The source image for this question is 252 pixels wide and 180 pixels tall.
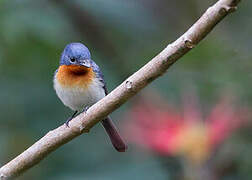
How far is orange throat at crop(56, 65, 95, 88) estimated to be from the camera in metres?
4.29

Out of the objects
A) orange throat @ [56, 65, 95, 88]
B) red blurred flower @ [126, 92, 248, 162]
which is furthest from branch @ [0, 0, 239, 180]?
orange throat @ [56, 65, 95, 88]

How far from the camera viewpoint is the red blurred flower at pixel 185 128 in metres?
3.79

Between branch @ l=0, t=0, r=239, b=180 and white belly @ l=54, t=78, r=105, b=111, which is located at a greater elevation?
white belly @ l=54, t=78, r=105, b=111

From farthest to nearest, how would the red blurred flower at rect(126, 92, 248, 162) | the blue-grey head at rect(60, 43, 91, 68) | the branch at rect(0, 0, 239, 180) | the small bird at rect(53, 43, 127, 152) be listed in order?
1. the small bird at rect(53, 43, 127, 152)
2. the blue-grey head at rect(60, 43, 91, 68)
3. the red blurred flower at rect(126, 92, 248, 162)
4. the branch at rect(0, 0, 239, 180)

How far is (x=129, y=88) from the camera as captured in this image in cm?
271

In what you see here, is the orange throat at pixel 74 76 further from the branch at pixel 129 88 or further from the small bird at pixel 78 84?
the branch at pixel 129 88

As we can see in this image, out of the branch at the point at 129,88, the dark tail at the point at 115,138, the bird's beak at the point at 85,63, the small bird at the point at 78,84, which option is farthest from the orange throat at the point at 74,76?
the branch at the point at 129,88

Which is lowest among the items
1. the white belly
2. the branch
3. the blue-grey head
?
the branch

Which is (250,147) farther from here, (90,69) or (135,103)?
(90,69)

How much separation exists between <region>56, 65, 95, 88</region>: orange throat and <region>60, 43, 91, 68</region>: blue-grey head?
8cm

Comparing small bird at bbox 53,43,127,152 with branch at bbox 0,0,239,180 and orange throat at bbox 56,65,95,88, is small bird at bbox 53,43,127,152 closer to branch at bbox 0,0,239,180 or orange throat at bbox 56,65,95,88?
orange throat at bbox 56,65,95,88

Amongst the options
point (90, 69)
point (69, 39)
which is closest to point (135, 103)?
point (90, 69)

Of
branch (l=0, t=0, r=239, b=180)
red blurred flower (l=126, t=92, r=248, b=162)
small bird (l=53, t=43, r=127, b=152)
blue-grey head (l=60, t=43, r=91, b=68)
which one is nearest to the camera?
branch (l=0, t=0, r=239, b=180)

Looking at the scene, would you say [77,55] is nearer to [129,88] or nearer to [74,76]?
[74,76]
